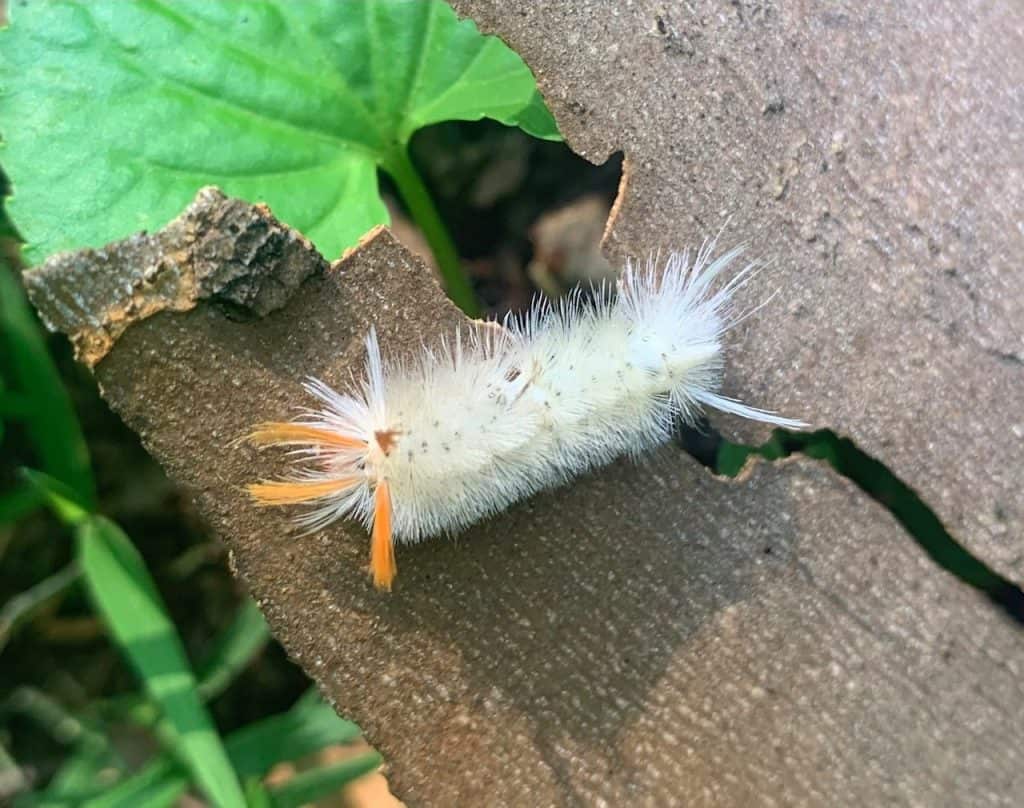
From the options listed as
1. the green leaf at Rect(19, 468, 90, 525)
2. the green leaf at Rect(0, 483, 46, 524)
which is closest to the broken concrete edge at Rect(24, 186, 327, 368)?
the green leaf at Rect(19, 468, 90, 525)

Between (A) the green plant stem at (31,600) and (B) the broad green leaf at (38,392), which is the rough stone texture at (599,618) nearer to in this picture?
(B) the broad green leaf at (38,392)

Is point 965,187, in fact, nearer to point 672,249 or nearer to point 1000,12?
point 1000,12

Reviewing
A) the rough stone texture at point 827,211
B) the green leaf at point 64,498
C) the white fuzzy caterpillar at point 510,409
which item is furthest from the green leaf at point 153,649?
the rough stone texture at point 827,211

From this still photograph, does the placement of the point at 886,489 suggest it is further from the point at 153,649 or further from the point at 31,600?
the point at 31,600

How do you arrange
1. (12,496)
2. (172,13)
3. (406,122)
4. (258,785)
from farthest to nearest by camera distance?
(12,496), (258,785), (406,122), (172,13)

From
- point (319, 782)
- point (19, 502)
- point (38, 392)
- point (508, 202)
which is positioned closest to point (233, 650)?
point (319, 782)

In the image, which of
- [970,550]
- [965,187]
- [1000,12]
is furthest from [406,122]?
[970,550]
